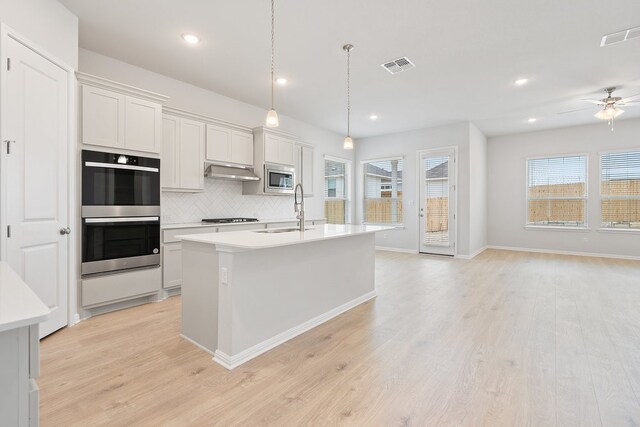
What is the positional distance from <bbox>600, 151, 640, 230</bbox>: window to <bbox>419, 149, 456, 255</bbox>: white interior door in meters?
3.32

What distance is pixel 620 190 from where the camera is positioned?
264 inches

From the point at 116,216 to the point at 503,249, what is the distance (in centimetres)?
839

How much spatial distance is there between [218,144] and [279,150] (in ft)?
3.86

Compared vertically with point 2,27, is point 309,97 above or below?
above

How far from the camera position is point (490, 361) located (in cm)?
235

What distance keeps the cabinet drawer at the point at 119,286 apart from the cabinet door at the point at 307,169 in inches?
130

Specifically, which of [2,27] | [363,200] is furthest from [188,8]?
[363,200]

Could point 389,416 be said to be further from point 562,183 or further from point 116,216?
point 562,183

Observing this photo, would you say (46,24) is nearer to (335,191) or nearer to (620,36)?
(620,36)

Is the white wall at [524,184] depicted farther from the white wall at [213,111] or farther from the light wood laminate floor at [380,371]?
the white wall at [213,111]

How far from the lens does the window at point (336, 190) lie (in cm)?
791

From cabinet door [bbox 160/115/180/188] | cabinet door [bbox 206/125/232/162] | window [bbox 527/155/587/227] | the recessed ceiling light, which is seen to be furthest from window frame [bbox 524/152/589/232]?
cabinet door [bbox 160/115/180/188]

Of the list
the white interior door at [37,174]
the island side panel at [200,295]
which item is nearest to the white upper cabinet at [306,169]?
the island side panel at [200,295]

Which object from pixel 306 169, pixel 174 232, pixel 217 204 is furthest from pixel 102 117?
pixel 306 169
